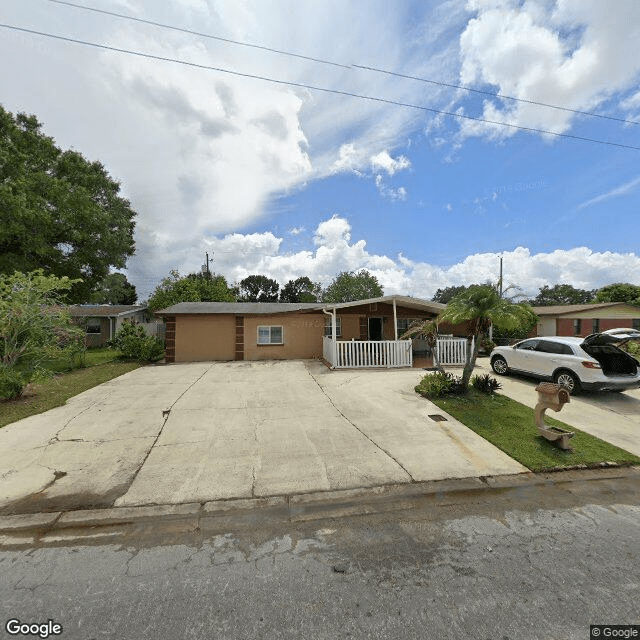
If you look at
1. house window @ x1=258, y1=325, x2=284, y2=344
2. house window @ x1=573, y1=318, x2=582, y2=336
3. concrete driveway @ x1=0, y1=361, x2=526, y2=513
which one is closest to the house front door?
house window @ x1=258, y1=325, x2=284, y2=344

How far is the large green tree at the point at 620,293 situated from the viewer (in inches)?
1430

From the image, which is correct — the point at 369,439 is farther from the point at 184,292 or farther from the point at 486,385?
the point at 184,292

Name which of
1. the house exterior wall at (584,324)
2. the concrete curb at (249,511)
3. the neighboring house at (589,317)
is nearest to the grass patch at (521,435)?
the concrete curb at (249,511)

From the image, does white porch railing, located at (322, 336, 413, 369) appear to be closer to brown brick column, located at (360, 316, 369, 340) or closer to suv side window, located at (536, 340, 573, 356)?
brown brick column, located at (360, 316, 369, 340)

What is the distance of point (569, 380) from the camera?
827cm

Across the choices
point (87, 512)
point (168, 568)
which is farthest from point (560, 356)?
point (87, 512)

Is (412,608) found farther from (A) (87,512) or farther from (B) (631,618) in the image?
(A) (87,512)

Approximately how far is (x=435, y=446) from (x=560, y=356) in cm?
585

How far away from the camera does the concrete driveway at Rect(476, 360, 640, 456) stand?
576 cm

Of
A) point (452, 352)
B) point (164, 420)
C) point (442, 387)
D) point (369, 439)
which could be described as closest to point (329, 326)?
point (452, 352)

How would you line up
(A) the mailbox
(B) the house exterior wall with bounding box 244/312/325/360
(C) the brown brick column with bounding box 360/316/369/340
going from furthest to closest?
(C) the brown brick column with bounding box 360/316/369/340 → (B) the house exterior wall with bounding box 244/312/325/360 → (A) the mailbox

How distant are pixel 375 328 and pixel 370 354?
4.15 metres

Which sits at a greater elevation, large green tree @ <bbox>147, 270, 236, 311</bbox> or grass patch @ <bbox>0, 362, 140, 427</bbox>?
large green tree @ <bbox>147, 270, 236, 311</bbox>

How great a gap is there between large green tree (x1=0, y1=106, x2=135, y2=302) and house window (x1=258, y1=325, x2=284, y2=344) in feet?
29.2
